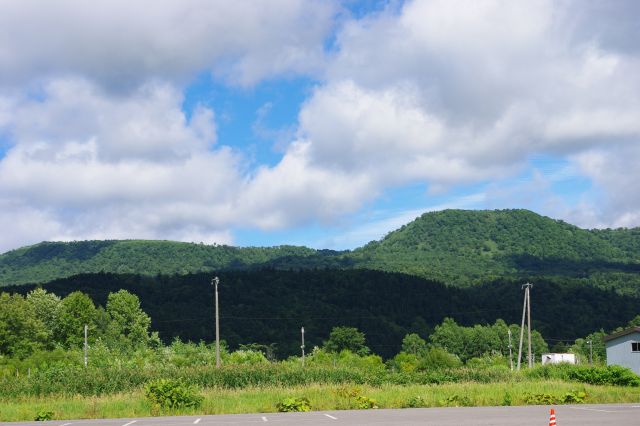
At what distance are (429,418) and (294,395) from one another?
478 inches

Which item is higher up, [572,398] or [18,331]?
[18,331]

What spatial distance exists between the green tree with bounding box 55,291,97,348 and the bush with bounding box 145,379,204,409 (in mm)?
92029

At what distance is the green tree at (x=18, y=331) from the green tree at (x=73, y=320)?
834 centimetres

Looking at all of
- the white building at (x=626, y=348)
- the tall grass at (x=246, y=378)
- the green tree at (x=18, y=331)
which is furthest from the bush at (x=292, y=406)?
the green tree at (x=18, y=331)

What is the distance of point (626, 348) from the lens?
8175cm

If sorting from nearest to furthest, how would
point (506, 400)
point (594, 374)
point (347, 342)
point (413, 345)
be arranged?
point (506, 400), point (594, 374), point (347, 342), point (413, 345)

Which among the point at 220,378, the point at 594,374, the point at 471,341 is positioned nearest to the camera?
the point at 220,378

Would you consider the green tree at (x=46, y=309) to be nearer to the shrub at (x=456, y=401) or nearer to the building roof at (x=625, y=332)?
the building roof at (x=625, y=332)

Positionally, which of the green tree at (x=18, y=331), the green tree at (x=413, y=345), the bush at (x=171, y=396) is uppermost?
the green tree at (x=18, y=331)

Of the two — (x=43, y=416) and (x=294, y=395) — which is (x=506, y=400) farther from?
(x=43, y=416)

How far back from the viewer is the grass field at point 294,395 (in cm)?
3703

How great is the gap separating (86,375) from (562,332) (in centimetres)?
15527

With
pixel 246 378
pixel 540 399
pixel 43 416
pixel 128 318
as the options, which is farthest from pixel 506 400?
pixel 128 318

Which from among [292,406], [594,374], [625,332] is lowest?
[594,374]
